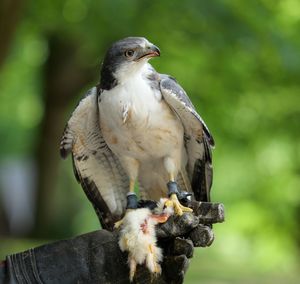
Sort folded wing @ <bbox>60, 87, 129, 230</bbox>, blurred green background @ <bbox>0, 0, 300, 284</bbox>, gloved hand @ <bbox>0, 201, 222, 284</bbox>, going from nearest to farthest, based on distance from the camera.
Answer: gloved hand @ <bbox>0, 201, 222, 284</bbox>
folded wing @ <bbox>60, 87, 129, 230</bbox>
blurred green background @ <bbox>0, 0, 300, 284</bbox>

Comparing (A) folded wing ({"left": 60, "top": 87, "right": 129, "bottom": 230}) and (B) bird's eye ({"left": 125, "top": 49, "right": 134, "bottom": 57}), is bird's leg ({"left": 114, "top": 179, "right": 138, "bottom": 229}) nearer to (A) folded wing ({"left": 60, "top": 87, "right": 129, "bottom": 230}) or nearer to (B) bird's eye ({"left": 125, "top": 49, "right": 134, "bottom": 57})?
(A) folded wing ({"left": 60, "top": 87, "right": 129, "bottom": 230})

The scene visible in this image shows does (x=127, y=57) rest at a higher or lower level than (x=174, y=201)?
higher

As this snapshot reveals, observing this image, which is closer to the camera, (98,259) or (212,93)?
(98,259)

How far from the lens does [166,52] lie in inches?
321

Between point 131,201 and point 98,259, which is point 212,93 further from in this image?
point 98,259

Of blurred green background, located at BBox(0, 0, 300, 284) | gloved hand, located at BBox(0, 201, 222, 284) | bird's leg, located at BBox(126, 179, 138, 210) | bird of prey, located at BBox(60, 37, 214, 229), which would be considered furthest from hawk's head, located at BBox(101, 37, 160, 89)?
blurred green background, located at BBox(0, 0, 300, 284)

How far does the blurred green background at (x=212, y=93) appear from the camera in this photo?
22.5 ft

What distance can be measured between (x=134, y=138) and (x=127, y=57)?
45 cm

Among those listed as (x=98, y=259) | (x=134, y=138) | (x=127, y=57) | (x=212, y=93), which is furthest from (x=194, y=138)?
(x=212, y=93)

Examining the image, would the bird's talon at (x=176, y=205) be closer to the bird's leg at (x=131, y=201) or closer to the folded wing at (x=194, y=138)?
the bird's leg at (x=131, y=201)

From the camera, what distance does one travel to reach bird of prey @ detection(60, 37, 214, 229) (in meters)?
3.85

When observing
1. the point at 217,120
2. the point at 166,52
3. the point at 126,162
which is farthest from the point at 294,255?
the point at 126,162

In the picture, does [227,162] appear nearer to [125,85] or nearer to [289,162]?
[289,162]

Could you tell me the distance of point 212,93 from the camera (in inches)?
377
